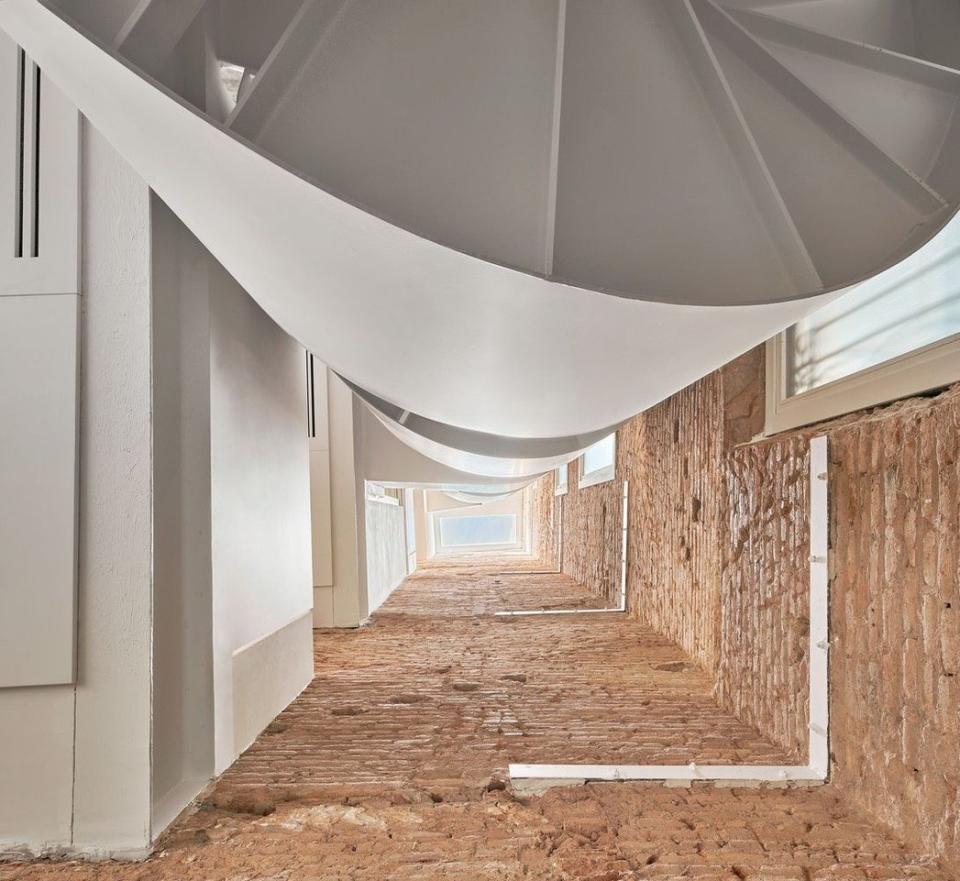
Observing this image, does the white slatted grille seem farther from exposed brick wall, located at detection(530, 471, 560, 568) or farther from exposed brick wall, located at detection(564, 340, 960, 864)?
exposed brick wall, located at detection(530, 471, 560, 568)

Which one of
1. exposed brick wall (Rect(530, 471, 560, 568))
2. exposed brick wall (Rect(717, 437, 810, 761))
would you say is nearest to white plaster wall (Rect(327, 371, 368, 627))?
exposed brick wall (Rect(717, 437, 810, 761))

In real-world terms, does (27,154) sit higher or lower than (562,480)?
higher

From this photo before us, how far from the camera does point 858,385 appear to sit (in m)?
2.39

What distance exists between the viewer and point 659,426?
Answer: 17.8ft

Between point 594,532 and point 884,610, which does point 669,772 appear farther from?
point 594,532

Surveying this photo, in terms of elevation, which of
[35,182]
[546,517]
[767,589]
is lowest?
[546,517]

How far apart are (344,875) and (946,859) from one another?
4.64ft

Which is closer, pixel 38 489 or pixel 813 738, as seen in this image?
pixel 38 489

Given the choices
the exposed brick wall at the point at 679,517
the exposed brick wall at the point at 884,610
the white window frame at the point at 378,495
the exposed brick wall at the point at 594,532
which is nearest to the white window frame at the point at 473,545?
the exposed brick wall at the point at 594,532

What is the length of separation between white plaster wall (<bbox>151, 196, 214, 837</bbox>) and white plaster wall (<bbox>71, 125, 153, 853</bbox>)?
101 mm

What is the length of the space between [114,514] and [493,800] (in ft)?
4.49

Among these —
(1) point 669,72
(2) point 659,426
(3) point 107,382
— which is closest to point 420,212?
(1) point 669,72

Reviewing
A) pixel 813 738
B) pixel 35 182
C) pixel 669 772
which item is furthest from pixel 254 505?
pixel 813 738

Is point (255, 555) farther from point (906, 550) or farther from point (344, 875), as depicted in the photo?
point (906, 550)
